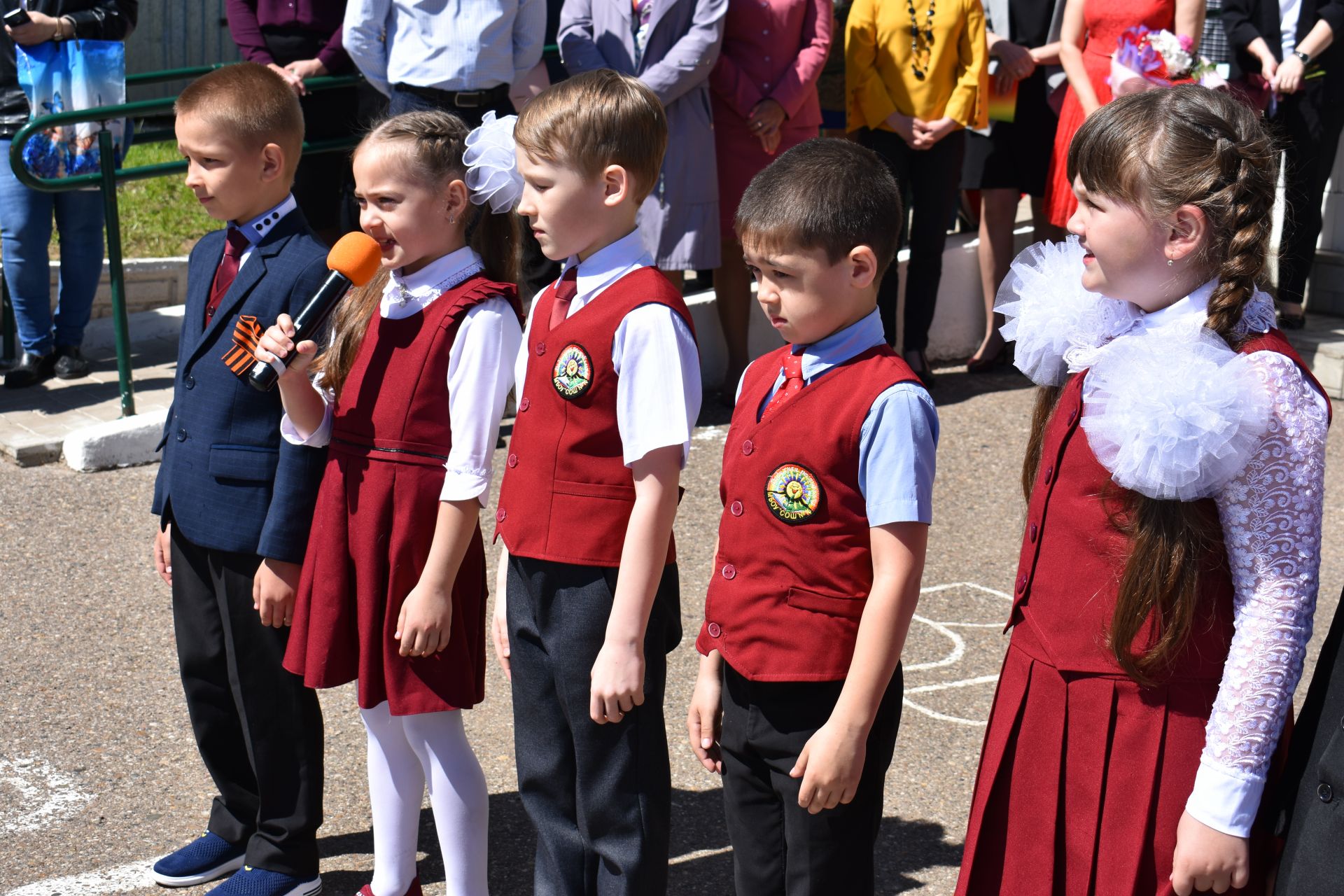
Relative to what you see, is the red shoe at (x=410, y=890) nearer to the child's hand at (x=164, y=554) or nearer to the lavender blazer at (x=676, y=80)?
the child's hand at (x=164, y=554)

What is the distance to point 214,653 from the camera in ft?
10.8

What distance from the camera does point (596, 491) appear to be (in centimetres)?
268

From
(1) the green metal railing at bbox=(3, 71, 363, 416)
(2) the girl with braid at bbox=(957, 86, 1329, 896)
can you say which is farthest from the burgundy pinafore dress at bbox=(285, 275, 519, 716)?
(1) the green metal railing at bbox=(3, 71, 363, 416)

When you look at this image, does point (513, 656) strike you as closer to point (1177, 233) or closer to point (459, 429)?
point (459, 429)

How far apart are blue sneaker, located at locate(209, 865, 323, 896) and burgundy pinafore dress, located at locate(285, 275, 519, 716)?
1.67 feet

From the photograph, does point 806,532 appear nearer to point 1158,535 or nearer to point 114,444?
point 1158,535

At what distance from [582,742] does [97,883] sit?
1.32 m

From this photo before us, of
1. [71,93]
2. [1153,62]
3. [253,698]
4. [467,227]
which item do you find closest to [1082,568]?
[467,227]

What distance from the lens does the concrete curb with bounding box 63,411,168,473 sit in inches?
231

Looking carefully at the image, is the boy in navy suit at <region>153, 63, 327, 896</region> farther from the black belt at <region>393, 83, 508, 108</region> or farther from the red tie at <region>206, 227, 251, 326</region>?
the black belt at <region>393, 83, 508, 108</region>

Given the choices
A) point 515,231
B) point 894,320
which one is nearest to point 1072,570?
point 515,231

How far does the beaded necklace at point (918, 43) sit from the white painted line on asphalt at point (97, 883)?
4891 millimetres

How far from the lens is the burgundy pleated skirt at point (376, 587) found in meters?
2.97

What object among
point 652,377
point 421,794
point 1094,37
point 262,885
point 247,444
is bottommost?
point 262,885
